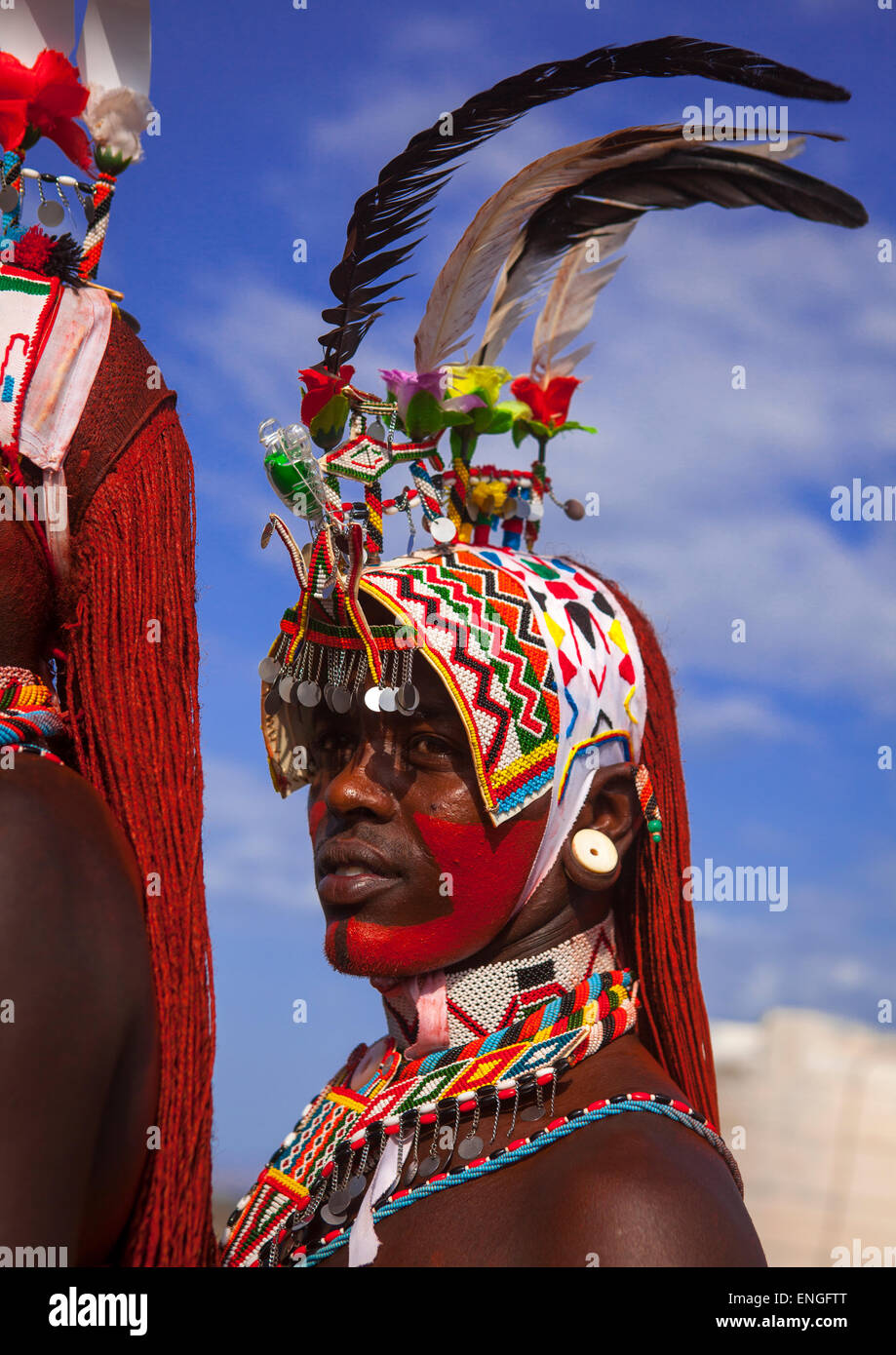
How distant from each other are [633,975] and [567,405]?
1.51m

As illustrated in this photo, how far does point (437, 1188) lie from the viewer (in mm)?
3049

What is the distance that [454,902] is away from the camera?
3.22 meters

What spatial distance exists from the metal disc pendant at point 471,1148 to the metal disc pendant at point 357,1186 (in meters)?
0.24

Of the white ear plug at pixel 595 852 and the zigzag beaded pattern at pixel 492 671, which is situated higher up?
the zigzag beaded pattern at pixel 492 671

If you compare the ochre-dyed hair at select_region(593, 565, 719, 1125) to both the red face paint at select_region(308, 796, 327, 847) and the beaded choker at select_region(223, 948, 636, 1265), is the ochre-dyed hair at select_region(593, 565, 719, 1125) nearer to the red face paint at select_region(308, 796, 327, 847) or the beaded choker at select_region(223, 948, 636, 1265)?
the beaded choker at select_region(223, 948, 636, 1265)

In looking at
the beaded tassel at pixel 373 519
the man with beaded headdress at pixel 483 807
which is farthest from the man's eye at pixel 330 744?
the beaded tassel at pixel 373 519

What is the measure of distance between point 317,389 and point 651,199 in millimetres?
979

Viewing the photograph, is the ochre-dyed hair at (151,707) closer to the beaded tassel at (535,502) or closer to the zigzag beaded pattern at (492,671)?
the zigzag beaded pattern at (492,671)

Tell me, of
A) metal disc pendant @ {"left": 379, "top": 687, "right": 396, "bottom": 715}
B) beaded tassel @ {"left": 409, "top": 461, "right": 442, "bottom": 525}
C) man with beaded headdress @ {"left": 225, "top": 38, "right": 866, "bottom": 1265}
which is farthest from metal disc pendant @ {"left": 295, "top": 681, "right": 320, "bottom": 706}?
beaded tassel @ {"left": 409, "top": 461, "right": 442, "bottom": 525}

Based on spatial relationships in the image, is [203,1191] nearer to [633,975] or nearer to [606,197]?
[633,975]

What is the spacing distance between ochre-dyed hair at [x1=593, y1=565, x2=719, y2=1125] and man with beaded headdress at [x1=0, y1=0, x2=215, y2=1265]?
1398 mm

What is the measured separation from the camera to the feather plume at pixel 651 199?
342cm
